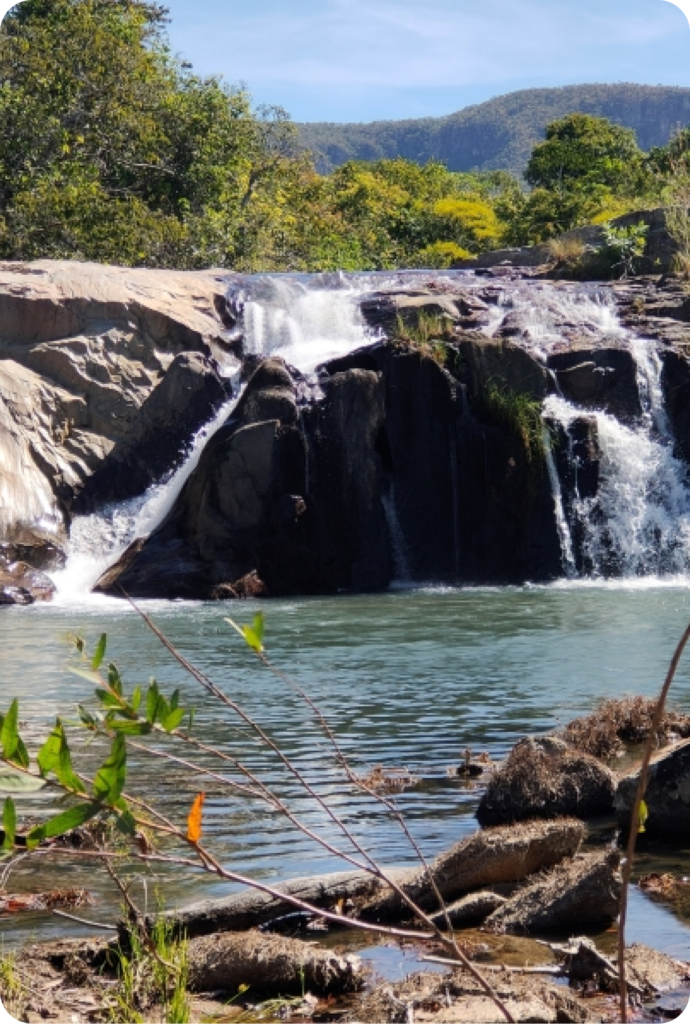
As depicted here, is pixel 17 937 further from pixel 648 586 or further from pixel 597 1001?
pixel 648 586

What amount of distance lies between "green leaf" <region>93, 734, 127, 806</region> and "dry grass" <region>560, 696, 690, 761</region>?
650 centimetres

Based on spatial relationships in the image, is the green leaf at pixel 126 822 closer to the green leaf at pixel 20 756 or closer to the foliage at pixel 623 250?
the green leaf at pixel 20 756

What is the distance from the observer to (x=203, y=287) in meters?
25.3

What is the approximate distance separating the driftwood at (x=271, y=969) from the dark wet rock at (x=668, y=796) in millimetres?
2522

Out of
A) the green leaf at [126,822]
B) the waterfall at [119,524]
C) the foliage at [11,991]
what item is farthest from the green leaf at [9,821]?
the waterfall at [119,524]

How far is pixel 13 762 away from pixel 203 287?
23050mm

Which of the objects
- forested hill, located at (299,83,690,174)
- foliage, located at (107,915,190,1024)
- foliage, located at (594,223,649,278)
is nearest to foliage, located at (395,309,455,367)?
foliage, located at (594,223,649,278)

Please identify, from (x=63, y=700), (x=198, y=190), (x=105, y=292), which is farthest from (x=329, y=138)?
(x=63, y=700)

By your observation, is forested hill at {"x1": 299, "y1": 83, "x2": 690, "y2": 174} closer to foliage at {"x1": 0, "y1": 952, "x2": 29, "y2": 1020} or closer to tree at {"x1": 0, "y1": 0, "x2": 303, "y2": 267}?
tree at {"x1": 0, "y1": 0, "x2": 303, "y2": 267}

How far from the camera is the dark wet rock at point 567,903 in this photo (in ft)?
19.2

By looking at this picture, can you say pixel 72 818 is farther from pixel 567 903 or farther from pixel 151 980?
pixel 567 903

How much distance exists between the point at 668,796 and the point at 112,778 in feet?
17.3

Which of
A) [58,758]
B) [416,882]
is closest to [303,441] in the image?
[416,882]

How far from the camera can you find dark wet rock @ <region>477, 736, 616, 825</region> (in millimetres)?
7555
